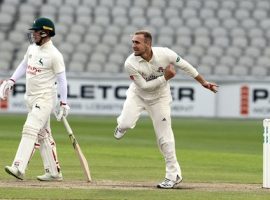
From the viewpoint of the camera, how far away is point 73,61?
3186 cm

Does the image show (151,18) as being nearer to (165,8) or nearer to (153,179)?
(165,8)

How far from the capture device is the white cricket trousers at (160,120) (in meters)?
12.2

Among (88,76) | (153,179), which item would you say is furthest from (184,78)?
(153,179)

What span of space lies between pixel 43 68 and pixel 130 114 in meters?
1.33

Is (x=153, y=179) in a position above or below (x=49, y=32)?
below

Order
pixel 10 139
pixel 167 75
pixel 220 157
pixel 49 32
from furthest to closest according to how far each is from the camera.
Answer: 1. pixel 10 139
2. pixel 220 157
3. pixel 49 32
4. pixel 167 75

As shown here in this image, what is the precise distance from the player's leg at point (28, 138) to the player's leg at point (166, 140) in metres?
1.44

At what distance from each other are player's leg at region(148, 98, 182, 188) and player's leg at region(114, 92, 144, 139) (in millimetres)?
183

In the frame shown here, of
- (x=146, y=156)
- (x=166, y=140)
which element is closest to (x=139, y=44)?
(x=166, y=140)

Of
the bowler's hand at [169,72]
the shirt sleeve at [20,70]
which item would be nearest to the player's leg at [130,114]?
the bowler's hand at [169,72]

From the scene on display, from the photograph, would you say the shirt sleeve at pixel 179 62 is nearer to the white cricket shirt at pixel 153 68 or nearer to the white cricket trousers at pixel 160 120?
the white cricket shirt at pixel 153 68

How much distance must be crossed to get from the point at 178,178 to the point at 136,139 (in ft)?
32.7

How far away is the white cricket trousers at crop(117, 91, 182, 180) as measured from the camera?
1222cm

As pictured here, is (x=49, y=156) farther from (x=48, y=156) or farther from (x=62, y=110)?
(x=62, y=110)
